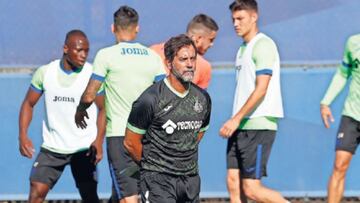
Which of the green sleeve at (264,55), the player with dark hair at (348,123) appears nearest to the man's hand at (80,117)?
the green sleeve at (264,55)

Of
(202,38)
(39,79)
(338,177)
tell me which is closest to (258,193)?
(338,177)

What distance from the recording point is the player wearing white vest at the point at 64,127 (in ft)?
32.7

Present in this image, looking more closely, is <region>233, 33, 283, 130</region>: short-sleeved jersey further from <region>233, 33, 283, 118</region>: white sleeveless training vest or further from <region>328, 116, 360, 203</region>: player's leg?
<region>328, 116, 360, 203</region>: player's leg

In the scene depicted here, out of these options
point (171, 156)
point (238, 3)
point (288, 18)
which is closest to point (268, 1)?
point (288, 18)

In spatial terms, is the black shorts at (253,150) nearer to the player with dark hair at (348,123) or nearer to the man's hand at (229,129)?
the man's hand at (229,129)

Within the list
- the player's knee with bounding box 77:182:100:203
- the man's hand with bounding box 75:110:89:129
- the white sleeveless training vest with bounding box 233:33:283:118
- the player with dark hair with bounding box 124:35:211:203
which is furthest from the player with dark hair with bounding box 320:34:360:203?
the player with dark hair with bounding box 124:35:211:203

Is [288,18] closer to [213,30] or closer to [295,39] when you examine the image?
[295,39]

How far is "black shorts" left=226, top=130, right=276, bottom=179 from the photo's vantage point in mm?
9562

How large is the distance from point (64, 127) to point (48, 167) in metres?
0.42

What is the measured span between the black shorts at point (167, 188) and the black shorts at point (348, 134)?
2.92 m

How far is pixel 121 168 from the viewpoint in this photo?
895 centimetres

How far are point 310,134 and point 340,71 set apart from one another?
1.63m

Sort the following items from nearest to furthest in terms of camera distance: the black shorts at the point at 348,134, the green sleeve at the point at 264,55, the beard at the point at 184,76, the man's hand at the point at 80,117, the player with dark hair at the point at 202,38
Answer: the beard at the point at 184,76 < the man's hand at the point at 80,117 < the green sleeve at the point at 264,55 < the player with dark hair at the point at 202,38 < the black shorts at the point at 348,134

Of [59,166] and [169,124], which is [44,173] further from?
Result: [169,124]
